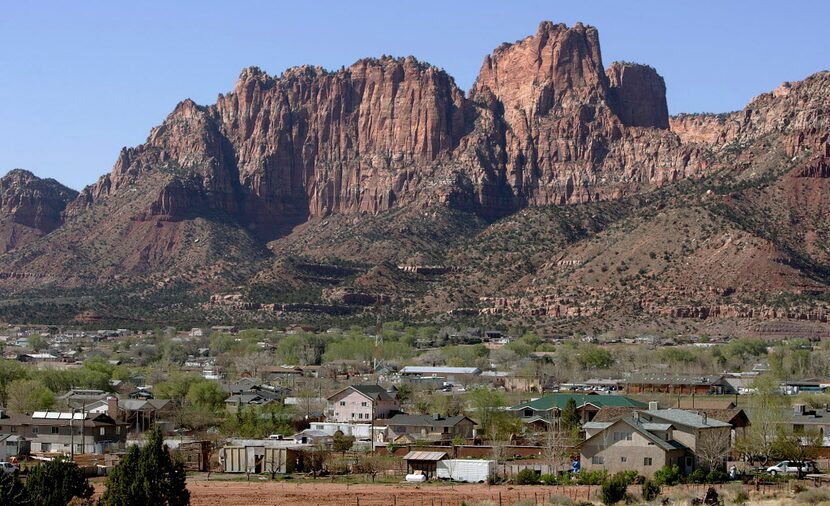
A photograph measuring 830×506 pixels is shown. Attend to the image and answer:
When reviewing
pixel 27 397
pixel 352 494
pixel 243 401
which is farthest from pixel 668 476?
pixel 27 397

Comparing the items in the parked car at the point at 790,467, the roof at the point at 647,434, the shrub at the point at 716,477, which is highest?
the roof at the point at 647,434

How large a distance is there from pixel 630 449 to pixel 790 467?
8.29 m

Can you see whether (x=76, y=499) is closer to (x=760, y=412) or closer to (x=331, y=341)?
(x=760, y=412)

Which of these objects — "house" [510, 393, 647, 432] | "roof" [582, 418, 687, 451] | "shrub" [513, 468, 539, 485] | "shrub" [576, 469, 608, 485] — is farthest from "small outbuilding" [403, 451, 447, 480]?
"house" [510, 393, 647, 432]

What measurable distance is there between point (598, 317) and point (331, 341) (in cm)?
3332

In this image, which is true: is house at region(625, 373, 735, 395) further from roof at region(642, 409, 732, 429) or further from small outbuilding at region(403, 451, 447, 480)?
small outbuilding at region(403, 451, 447, 480)

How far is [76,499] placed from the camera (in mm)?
63844

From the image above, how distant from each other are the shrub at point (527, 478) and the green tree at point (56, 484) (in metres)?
19.5

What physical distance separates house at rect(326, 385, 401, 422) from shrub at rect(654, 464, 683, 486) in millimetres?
34408

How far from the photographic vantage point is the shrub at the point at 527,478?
74.1 m

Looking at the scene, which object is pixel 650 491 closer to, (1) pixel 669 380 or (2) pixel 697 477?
(2) pixel 697 477

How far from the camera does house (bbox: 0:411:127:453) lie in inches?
3433

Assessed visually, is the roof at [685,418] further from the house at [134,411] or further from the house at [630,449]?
the house at [134,411]

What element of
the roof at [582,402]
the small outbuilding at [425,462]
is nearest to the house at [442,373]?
the roof at [582,402]
